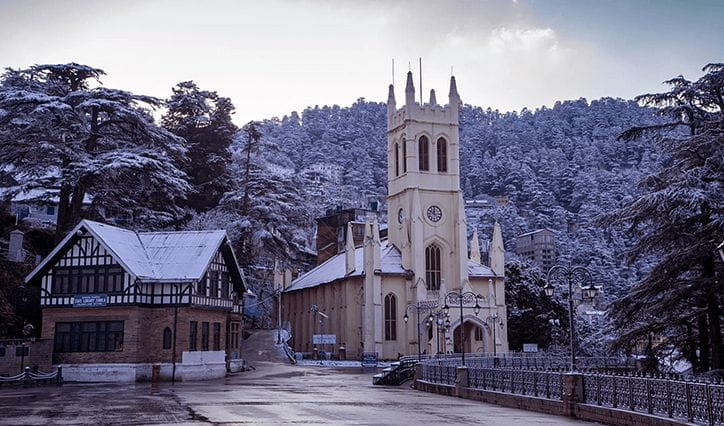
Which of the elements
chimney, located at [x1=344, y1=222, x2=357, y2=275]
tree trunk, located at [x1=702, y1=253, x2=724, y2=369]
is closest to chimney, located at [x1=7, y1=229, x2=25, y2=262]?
chimney, located at [x1=344, y1=222, x2=357, y2=275]

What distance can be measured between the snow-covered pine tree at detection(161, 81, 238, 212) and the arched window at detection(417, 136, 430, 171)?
1717cm

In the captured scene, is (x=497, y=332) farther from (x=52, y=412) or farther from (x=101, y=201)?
(x=52, y=412)

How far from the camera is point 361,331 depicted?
63750mm

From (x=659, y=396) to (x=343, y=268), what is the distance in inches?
2115

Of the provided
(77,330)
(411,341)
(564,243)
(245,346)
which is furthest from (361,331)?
(564,243)

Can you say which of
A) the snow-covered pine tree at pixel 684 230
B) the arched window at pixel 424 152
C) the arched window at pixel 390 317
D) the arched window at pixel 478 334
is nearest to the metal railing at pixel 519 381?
the snow-covered pine tree at pixel 684 230

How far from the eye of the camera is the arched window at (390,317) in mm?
63312

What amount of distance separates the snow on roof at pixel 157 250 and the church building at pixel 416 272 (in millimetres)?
21656

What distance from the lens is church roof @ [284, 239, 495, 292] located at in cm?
6525

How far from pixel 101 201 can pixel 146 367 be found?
12.5 meters

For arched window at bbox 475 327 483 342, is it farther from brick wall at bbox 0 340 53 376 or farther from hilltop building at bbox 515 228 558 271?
hilltop building at bbox 515 228 558 271

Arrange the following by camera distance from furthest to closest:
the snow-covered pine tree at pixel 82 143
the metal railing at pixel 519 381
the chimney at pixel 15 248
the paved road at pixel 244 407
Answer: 1. the chimney at pixel 15 248
2. the snow-covered pine tree at pixel 82 143
3. the metal railing at pixel 519 381
4. the paved road at pixel 244 407

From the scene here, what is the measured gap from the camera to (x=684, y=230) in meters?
27.3

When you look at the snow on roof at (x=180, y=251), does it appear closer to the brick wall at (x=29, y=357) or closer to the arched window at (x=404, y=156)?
the brick wall at (x=29, y=357)
